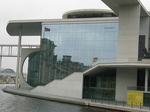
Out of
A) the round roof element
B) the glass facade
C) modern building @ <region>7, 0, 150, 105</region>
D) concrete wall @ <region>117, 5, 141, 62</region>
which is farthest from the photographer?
the round roof element

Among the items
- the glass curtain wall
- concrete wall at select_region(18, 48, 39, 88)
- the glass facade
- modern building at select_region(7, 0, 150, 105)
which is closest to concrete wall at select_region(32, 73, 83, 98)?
modern building at select_region(7, 0, 150, 105)

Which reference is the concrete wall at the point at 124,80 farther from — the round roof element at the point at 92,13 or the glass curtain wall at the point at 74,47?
the round roof element at the point at 92,13

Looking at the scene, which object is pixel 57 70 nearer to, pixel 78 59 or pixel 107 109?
pixel 78 59

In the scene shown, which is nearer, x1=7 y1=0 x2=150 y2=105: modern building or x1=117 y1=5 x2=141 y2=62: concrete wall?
x1=117 y1=5 x2=141 y2=62: concrete wall

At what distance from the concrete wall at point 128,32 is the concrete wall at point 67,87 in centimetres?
803

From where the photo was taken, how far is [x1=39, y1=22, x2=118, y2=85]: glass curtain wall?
4369 centimetres

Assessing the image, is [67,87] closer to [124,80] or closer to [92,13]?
[124,80]

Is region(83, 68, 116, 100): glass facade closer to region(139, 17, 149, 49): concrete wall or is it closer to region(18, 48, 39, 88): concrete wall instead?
region(139, 17, 149, 49): concrete wall

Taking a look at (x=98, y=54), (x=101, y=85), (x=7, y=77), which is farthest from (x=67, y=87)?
(x=7, y=77)

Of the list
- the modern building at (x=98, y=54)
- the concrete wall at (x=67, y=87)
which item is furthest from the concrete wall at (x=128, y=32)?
the concrete wall at (x=67, y=87)

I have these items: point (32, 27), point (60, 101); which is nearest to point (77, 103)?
point (60, 101)

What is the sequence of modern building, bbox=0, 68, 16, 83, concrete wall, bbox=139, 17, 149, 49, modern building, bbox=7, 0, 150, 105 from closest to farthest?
1. modern building, bbox=7, 0, 150, 105
2. concrete wall, bbox=139, 17, 149, 49
3. modern building, bbox=0, 68, 16, 83

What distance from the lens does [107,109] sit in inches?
1254

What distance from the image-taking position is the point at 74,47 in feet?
149
